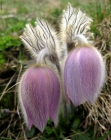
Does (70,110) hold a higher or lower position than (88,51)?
lower

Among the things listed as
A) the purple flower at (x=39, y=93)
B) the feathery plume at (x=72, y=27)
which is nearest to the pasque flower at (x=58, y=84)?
the purple flower at (x=39, y=93)

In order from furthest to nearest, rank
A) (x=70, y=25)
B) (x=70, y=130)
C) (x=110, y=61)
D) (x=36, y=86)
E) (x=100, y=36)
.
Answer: (x=100, y=36) < (x=110, y=61) < (x=70, y=130) < (x=70, y=25) < (x=36, y=86)

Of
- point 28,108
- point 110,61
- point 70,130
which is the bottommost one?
point 70,130

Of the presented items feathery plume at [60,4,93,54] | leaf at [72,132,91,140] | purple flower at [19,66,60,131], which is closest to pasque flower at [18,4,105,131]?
purple flower at [19,66,60,131]

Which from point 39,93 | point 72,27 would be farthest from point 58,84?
point 72,27

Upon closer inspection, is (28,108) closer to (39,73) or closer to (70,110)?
(39,73)

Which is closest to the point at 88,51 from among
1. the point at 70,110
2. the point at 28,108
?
the point at 28,108
